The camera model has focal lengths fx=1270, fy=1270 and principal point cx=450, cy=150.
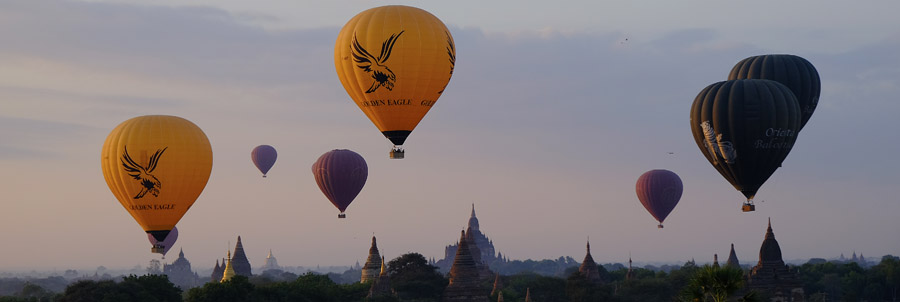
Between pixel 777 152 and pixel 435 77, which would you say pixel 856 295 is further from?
pixel 435 77

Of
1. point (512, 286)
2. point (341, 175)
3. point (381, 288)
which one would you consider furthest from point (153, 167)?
point (512, 286)

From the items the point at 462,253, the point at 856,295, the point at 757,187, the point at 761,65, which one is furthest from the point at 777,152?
the point at 856,295

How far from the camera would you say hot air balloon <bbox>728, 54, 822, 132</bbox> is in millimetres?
82188

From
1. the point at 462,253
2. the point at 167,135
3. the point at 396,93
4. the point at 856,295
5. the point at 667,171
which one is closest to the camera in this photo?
the point at 396,93

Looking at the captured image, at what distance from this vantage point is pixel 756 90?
236 ft

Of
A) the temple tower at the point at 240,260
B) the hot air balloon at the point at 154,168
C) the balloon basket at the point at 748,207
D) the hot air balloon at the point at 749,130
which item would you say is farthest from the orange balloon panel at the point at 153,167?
the temple tower at the point at 240,260

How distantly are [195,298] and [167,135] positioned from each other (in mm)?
23693

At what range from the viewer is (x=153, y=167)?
66938 mm

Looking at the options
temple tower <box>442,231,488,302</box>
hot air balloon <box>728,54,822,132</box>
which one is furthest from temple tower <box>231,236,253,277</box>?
hot air balloon <box>728,54,822,132</box>

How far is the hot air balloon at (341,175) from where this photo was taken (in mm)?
111812

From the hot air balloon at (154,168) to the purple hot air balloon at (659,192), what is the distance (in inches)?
2540

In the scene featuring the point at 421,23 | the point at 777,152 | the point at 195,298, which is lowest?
the point at 195,298

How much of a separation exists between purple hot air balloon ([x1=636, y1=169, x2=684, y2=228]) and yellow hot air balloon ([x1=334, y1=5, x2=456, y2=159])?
64842 mm

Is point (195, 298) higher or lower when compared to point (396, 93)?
lower
